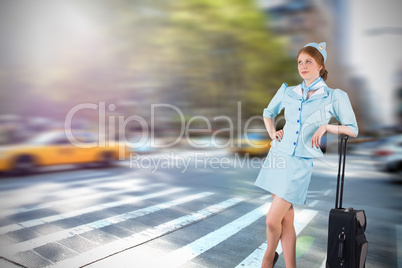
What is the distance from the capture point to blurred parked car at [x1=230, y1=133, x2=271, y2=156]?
15312mm

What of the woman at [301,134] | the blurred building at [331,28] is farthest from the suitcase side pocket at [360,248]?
the blurred building at [331,28]

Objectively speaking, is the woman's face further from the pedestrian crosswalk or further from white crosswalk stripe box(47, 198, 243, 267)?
white crosswalk stripe box(47, 198, 243, 267)

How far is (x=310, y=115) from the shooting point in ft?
7.88

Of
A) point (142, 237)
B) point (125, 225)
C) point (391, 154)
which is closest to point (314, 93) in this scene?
point (142, 237)

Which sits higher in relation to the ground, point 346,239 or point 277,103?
point 277,103

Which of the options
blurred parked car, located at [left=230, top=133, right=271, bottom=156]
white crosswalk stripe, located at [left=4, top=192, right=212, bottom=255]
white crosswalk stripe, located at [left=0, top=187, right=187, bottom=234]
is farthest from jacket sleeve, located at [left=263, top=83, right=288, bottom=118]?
blurred parked car, located at [left=230, top=133, right=271, bottom=156]

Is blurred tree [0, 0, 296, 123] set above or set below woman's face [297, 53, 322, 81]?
above

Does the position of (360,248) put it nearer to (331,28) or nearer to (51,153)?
(51,153)

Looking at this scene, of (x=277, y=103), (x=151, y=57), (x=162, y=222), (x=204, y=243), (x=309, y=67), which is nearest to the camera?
(x=309, y=67)

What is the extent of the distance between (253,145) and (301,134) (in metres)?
13.1

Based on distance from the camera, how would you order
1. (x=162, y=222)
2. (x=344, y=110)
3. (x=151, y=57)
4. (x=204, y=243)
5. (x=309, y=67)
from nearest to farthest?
(x=344, y=110) → (x=309, y=67) → (x=204, y=243) → (x=162, y=222) → (x=151, y=57)

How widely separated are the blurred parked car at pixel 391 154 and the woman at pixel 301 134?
848 cm

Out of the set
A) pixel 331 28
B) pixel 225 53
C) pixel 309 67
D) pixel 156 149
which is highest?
pixel 331 28

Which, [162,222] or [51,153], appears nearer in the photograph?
[162,222]
